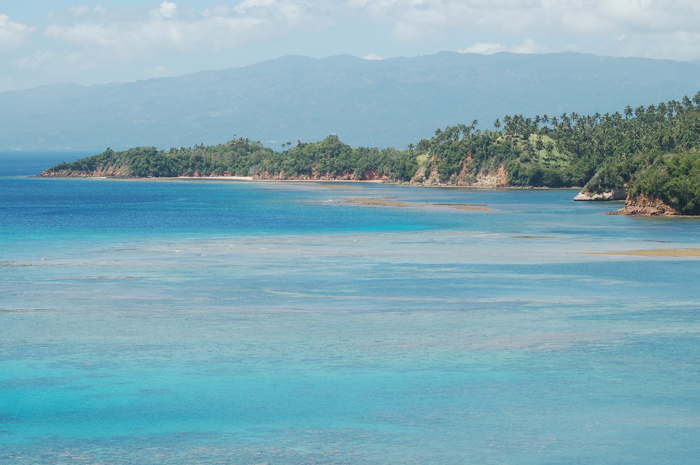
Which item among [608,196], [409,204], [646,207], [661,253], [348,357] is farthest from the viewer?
[608,196]

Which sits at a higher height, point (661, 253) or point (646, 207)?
point (646, 207)

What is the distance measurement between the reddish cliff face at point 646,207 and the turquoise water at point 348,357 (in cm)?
4444

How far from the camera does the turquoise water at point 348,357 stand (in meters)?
19.5

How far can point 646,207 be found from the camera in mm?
103625

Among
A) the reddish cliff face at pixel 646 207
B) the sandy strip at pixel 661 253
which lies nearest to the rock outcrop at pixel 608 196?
the reddish cliff face at pixel 646 207

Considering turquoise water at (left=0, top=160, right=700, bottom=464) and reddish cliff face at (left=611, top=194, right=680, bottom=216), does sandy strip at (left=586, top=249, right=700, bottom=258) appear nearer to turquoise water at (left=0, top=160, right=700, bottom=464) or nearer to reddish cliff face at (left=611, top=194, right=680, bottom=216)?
turquoise water at (left=0, top=160, right=700, bottom=464)

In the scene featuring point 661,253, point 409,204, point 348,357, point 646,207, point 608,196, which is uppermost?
point 608,196

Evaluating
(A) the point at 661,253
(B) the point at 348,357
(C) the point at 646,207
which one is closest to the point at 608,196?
(C) the point at 646,207

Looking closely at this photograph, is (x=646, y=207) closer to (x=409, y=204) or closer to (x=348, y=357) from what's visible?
(x=409, y=204)

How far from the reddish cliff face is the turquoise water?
4444 cm

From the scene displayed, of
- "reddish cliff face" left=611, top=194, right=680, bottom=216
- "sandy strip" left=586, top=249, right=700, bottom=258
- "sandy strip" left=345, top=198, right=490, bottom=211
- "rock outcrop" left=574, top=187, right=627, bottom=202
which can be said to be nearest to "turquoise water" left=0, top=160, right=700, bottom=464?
"sandy strip" left=586, top=249, right=700, bottom=258

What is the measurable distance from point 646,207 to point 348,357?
83651 millimetres

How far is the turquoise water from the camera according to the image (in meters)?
19.5

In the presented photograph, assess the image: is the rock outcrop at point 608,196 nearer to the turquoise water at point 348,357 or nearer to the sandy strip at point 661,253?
the sandy strip at point 661,253
